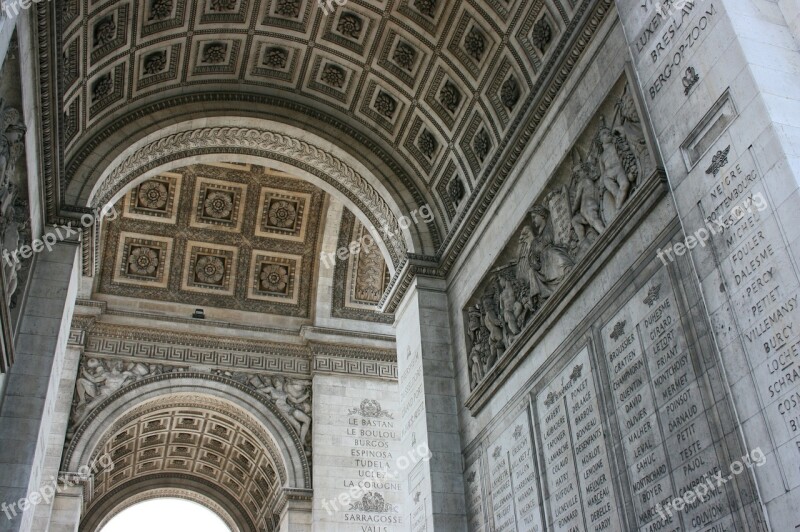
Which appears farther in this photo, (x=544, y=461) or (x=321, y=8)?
(x=321, y=8)

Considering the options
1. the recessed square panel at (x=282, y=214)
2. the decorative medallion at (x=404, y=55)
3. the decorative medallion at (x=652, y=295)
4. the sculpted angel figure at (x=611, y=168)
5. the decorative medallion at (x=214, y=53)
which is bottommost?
the decorative medallion at (x=652, y=295)

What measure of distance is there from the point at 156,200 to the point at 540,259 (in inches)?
598

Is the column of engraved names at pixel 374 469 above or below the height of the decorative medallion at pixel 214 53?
below

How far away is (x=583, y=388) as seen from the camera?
11.8 metres

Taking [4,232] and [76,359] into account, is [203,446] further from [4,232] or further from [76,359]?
[4,232]

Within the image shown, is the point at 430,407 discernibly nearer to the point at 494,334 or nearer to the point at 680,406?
the point at 494,334

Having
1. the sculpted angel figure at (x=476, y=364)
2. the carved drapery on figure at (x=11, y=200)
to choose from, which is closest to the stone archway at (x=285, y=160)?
the sculpted angel figure at (x=476, y=364)

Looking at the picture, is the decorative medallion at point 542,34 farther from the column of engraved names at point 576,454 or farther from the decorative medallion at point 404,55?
the column of engraved names at point 576,454

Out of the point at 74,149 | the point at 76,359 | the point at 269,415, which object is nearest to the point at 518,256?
the point at 74,149

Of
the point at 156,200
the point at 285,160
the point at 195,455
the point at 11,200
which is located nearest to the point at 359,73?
the point at 285,160

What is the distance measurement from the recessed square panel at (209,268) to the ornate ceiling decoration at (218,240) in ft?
0.10

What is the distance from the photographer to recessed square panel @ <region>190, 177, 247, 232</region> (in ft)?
83.4

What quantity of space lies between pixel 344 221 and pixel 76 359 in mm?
8824

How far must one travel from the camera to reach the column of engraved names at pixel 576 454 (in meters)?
10.9
